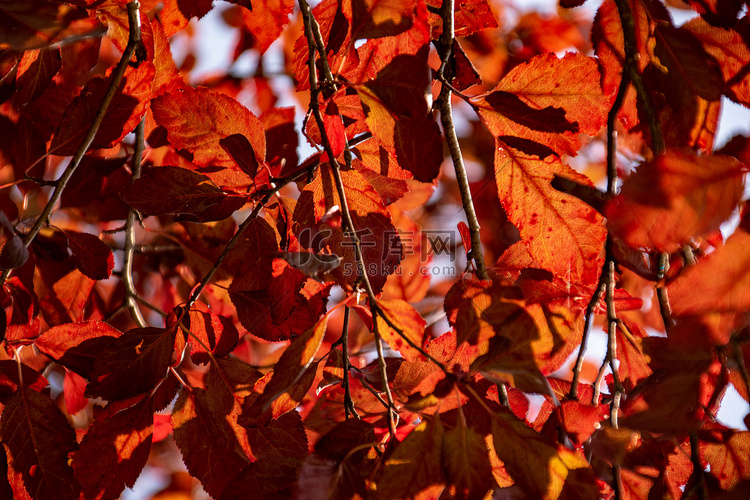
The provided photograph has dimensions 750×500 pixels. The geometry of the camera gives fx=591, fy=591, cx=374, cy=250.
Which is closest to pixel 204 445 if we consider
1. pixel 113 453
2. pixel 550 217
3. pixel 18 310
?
pixel 113 453

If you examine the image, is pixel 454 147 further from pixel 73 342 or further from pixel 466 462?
pixel 73 342

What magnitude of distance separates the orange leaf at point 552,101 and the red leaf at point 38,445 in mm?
556

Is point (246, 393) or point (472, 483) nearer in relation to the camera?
point (472, 483)

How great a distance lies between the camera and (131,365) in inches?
22.8

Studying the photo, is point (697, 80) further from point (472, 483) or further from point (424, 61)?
point (472, 483)

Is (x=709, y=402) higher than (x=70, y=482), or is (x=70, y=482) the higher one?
(x=709, y=402)

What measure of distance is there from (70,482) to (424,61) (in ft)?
1.77

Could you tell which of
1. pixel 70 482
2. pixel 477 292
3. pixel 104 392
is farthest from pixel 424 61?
pixel 70 482

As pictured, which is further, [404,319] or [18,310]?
[18,310]

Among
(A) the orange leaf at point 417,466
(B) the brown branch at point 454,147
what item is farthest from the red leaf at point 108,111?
(A) the orange leaf at point 417,466

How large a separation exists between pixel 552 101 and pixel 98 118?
1.51 ft

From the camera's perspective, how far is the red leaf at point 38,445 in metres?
0.61

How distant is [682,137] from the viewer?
54cm

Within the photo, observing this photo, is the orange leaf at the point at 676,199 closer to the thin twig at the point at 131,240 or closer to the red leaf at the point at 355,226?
the red leaf at the point at 355,226
